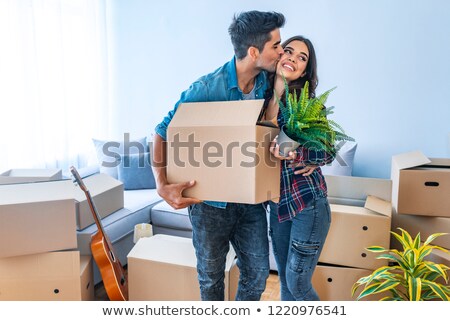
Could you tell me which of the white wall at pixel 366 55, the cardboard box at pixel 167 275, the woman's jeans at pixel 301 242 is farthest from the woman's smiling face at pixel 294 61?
the white wall at pixel 366 55

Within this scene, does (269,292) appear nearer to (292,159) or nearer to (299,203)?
(299,203)

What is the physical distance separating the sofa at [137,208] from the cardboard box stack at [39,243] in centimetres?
25

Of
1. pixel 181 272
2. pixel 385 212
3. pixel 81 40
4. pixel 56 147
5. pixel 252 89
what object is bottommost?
pixel 181 272

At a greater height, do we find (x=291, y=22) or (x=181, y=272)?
(x=291, y=22)

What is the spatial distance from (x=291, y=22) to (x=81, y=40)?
1660 mm

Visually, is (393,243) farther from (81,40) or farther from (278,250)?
(81,40)

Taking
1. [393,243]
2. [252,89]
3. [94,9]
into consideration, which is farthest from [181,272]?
[94,9]

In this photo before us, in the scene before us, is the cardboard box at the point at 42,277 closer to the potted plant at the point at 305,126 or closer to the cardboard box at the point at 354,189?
the potted plant at the point at 305,126

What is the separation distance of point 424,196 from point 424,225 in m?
0.16

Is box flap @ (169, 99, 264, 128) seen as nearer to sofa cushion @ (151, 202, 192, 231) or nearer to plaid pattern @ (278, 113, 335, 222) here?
plaid pattern @ (278, 113, 335, 222)

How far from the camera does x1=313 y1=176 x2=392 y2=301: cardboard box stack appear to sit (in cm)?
175

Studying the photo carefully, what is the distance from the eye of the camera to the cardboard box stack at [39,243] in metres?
1.55

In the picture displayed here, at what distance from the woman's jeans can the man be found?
0.05m

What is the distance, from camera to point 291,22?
282cm
